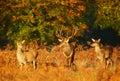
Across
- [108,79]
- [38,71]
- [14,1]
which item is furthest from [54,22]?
[108,79]

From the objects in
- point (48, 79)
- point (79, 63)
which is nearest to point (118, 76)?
point (48, 79)

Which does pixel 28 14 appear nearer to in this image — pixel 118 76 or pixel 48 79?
pixel 48 79

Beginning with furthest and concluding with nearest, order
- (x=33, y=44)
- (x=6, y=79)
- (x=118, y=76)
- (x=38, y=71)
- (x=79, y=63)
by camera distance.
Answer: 1. (x=33, y=44)
2. (x=79, y=63)
3. (x=38, y=71)
4. (x=6, y=79)
5. (x=118, y=76)

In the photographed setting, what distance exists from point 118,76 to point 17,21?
14694 millimetres

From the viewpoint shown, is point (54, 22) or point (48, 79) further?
point (54, 22)

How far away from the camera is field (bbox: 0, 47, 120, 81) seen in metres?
17.5

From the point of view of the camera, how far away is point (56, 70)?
2003cm

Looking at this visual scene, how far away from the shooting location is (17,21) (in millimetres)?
28797

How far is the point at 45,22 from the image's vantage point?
28.1m

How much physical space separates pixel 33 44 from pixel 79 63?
6.05m

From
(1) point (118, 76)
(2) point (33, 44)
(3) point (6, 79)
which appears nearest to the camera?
(1) point (118, 76)

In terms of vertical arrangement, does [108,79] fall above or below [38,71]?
above

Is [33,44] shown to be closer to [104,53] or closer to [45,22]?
[45,22]

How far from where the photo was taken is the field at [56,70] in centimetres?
1750
